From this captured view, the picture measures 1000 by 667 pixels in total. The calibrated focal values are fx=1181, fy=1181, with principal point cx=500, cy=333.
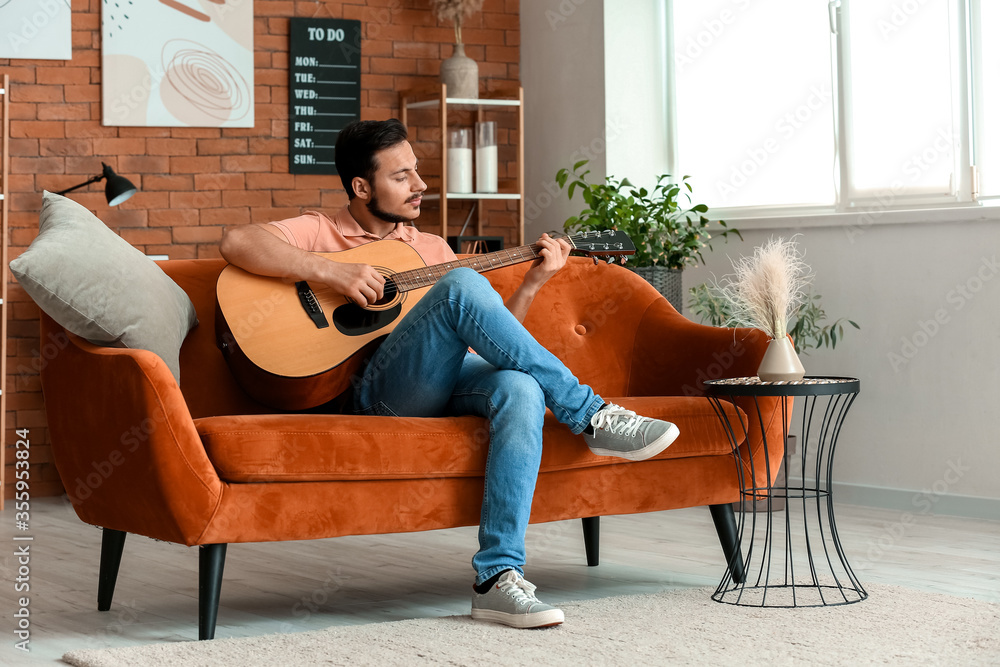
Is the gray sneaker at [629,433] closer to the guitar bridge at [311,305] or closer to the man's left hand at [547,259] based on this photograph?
the man's left hand at [547,259]

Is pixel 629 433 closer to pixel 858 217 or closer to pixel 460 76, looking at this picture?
pixel 858 217

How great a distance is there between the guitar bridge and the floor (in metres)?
0.62

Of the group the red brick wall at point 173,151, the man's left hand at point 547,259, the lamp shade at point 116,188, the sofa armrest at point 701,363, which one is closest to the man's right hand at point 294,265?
the man's left hand at point 547,259

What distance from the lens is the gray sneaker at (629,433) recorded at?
2.36m

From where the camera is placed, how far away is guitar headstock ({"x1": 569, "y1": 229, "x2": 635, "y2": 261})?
279cm

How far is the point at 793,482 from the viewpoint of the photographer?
14.1 ft

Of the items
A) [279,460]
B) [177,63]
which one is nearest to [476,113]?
[177,63]

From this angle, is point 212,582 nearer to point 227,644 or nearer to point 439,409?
point 227,644

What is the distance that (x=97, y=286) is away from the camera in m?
2.29

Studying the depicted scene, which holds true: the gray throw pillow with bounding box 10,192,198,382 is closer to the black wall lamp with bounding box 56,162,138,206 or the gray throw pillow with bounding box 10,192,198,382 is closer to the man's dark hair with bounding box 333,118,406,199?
the man's dark hair with bounding box 333,118,406,199

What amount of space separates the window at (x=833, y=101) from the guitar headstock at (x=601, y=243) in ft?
5.28

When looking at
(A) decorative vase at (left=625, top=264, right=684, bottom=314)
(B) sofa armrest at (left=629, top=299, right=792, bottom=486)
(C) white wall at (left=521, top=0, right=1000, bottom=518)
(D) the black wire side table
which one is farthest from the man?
(C) white wall at (left=521, top=0, right=1000, bottom=518)

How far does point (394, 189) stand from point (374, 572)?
0.97 m

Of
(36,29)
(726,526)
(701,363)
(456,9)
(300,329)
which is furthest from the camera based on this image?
(456,9)
